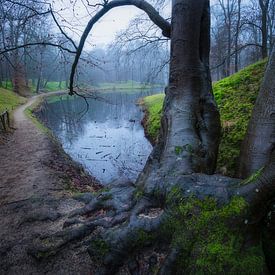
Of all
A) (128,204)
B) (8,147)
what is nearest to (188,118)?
(128,204)

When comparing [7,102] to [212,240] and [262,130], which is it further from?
[212,240]

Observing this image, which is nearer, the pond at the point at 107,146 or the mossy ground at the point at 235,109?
the mossy ground at the point at 235,109

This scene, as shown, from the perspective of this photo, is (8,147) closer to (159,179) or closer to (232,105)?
(232,105)

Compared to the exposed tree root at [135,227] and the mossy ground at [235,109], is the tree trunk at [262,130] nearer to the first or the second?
the exposed tree root at [135,227]

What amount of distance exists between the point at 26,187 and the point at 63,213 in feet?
8.96

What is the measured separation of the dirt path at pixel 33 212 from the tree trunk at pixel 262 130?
207cm

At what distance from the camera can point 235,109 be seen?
681cm

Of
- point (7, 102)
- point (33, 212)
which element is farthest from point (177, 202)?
point (7, 102)

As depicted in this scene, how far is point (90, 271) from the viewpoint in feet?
8.78

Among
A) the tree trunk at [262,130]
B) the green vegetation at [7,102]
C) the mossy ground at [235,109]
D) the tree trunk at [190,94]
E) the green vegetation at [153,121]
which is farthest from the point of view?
the green vegetation at [7,102]

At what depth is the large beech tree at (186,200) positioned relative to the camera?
7.23 ft

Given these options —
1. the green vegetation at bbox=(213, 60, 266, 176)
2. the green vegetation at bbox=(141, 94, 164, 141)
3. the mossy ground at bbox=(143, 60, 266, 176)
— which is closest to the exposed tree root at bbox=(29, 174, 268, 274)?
the mossy ground at bbox=(143, 60, 266, 176)

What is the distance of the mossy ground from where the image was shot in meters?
5.47

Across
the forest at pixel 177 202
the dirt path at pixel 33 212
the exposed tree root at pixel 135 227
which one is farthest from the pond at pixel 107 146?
the exposed tree root at pixel 135 227
